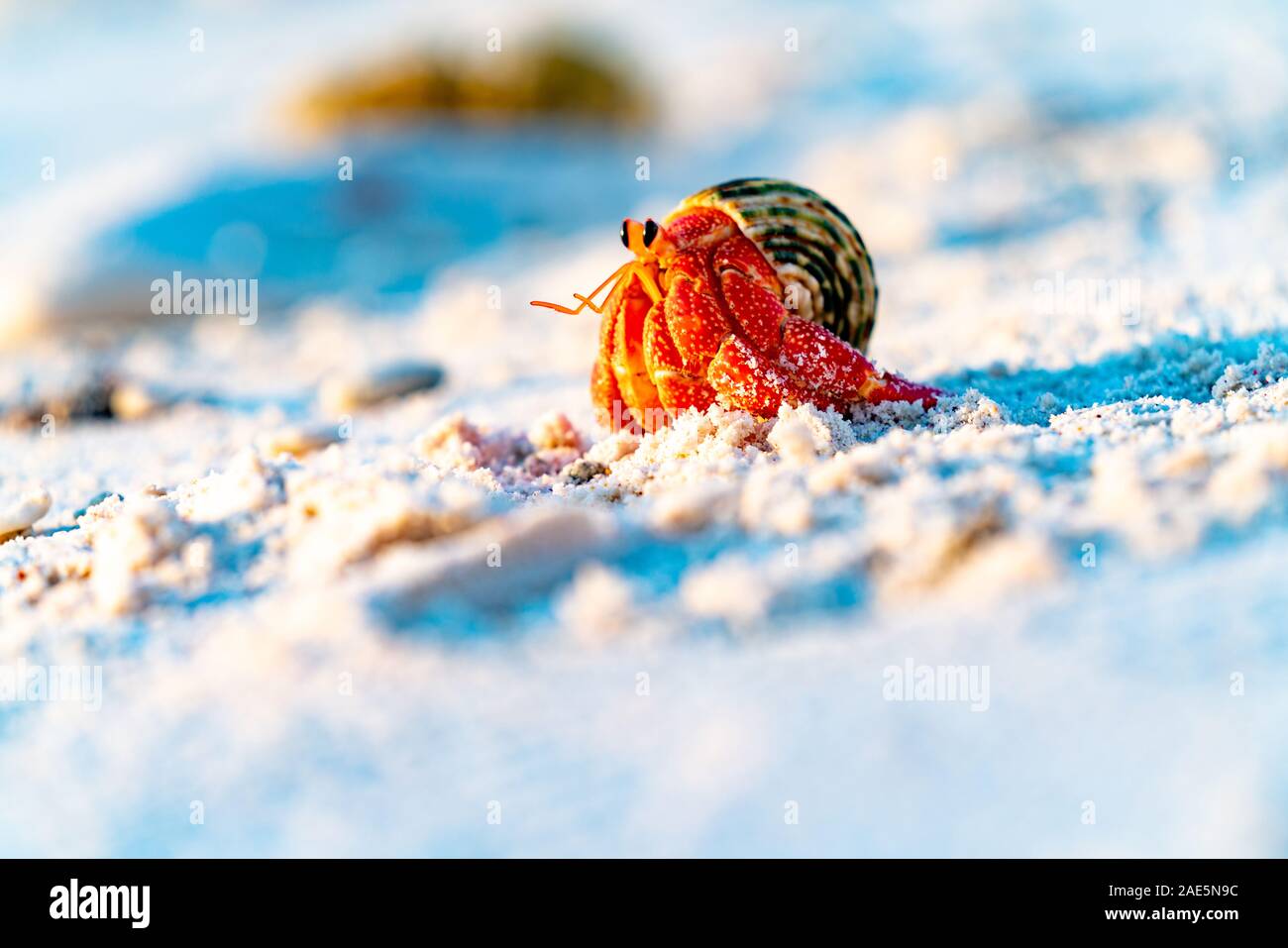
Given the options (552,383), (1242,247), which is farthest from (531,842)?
(1242,247)

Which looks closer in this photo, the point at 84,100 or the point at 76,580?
the point at 76,580

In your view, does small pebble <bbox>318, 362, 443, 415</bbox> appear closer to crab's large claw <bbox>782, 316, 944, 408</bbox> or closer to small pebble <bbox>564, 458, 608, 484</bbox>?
small pebble <bbox>564, 458, 608, 484</bbox>

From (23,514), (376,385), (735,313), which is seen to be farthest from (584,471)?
(376,385)

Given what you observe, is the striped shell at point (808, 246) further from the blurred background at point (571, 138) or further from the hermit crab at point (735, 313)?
the blurred background at point (571, 138)

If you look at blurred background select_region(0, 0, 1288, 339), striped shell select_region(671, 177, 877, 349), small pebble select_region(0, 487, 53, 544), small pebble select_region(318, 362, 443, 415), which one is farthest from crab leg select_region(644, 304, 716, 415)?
blurred background select_region(0, 0, 1288, 339)

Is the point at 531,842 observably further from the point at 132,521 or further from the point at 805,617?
the point at 132,521
